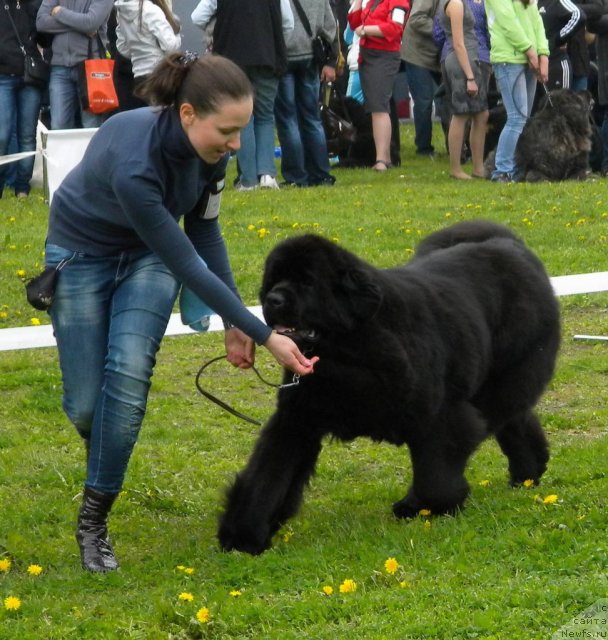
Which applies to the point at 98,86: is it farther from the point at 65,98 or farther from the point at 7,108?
the point at 7,108

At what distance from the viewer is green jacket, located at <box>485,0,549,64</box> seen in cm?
1321

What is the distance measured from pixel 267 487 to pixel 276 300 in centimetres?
77

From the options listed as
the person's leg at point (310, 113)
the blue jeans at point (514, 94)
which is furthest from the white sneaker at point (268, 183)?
the blue jeans at point (514, 94)

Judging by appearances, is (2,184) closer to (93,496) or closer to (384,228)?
(384,228)

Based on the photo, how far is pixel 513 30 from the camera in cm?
1316

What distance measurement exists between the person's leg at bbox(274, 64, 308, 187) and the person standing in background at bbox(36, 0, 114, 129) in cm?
187

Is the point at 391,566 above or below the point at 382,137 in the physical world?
above

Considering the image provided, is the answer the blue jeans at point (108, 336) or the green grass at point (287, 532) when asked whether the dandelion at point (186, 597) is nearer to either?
the green grass at point (287, 532)

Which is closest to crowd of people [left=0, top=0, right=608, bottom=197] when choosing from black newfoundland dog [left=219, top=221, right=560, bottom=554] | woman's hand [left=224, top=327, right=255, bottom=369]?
black newfoundland dog [left=219, top=221, right=560, bottom=554]

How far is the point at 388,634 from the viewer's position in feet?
11.9

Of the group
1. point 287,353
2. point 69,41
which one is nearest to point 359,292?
point 287,353

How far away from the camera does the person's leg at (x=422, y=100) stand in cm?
1634

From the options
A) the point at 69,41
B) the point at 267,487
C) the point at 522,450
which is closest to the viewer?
the point at 267,487

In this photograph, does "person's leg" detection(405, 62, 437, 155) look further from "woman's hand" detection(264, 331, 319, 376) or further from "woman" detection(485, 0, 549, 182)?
"woman's hand" detection(264, 331, 319, 376)
